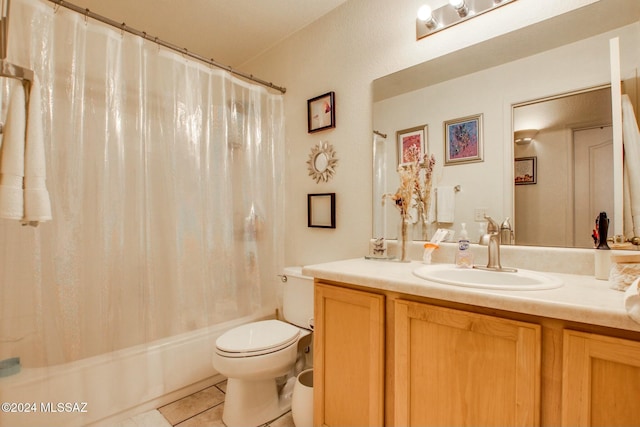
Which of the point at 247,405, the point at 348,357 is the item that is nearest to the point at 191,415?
the point at 247,405

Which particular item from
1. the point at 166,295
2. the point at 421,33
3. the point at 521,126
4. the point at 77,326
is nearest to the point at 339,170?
the point at 421,33

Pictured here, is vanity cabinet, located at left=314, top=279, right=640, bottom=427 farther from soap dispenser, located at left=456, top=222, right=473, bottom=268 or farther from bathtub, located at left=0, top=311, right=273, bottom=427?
bathtub, located at left=0, top=311, right=273, bottom=427

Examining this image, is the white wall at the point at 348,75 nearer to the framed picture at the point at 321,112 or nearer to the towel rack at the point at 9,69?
the framed picture at the point at 321,112

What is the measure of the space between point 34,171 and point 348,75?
1.64 metres

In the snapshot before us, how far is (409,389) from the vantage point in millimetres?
1034

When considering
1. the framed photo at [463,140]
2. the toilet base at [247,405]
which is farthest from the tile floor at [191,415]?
the framed photo at [463,140]

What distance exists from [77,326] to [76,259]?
0.31m

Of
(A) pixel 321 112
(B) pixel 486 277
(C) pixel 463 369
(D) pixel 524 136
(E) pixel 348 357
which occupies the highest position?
(A) pixel 321 112

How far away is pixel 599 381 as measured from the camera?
2.40ft

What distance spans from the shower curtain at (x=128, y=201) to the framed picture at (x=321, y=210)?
33 centimetres

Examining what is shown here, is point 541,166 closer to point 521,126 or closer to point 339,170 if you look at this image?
point 521,126

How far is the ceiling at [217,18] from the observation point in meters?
1.91

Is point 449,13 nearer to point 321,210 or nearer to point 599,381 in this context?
point 321,210

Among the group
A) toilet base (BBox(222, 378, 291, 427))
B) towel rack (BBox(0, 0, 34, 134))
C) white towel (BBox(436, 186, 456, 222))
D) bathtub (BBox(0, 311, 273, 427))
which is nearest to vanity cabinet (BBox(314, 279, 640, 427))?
toilet base (BBox(222, 378, 291, 427))
